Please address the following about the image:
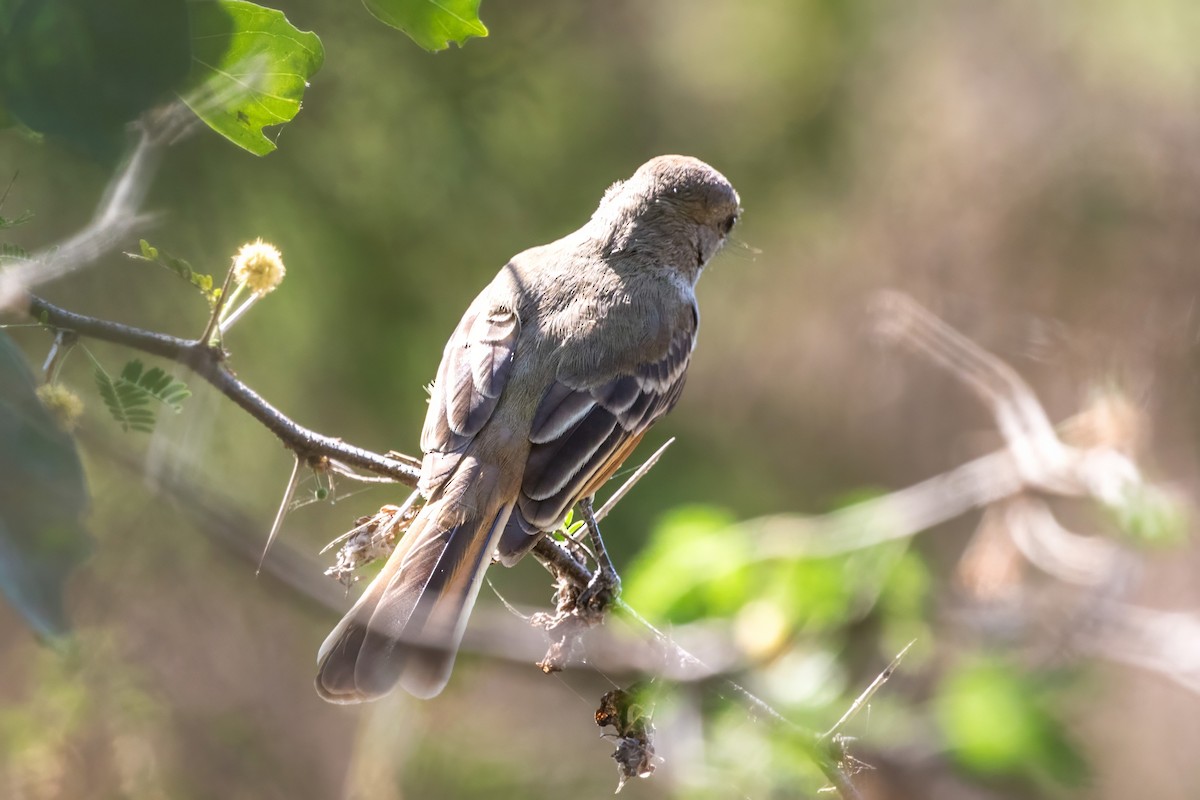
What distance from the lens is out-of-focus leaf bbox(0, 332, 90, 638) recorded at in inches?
63.6

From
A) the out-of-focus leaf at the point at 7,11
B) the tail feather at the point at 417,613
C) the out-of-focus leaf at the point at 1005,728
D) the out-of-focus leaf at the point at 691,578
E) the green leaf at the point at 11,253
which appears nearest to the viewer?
the out-of-focus leaf at the point at 7,11

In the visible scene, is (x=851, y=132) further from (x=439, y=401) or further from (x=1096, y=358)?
(x=439, y=401)

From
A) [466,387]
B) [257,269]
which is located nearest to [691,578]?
[466,387]

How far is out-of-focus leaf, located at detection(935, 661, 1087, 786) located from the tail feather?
2212mm

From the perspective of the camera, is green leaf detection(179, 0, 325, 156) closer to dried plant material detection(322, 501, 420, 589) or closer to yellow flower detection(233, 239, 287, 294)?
yellow flower detection(233, 239, 287, 294)

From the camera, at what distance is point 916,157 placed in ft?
28.9

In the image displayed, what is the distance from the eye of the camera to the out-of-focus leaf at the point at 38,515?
1615 mm

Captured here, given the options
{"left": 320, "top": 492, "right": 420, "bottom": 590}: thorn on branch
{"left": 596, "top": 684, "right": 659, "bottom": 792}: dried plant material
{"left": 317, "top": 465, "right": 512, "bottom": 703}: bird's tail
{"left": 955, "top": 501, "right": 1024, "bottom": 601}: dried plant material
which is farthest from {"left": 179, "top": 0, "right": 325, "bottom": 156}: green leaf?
{"left": 955, "top": 501, "right": 1024, "bottom": 601}: dried plant material

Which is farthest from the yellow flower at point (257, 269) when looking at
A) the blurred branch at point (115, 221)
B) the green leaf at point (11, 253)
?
the green leaf at point (11, 253)

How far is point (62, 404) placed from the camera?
190 cm

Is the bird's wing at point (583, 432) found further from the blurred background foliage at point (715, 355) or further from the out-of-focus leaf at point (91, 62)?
the out-of-focus leaf at point (91, 62)

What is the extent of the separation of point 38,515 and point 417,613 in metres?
1.52

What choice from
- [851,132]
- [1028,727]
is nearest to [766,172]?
[851,132]

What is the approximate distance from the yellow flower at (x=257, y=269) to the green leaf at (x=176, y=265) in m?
0.09
